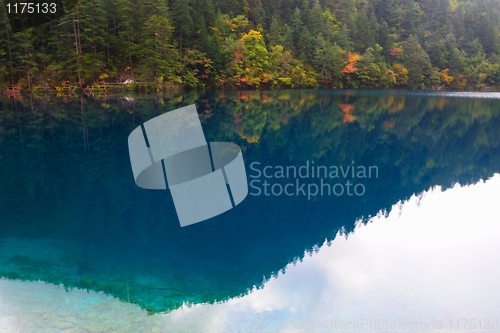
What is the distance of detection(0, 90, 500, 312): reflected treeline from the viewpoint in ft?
12.8

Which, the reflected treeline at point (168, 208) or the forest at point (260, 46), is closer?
the reflected treeline at point (168, 208)

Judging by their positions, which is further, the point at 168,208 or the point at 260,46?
Answer: the point at 260,46

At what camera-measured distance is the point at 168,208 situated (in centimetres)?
578

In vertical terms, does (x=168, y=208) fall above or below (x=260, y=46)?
below

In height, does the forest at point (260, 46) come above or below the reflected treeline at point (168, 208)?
above

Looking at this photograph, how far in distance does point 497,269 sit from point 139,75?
32220 mm

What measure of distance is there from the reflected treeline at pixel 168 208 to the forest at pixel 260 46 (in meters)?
19.5

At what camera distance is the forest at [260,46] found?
29.9 metres

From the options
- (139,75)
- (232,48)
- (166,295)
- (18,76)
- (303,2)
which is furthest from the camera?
(303,2)

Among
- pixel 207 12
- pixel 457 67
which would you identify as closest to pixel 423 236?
pixel 207 12

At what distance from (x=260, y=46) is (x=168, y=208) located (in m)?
36.4

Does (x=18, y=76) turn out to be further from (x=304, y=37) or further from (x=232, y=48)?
(x=304, y=37)

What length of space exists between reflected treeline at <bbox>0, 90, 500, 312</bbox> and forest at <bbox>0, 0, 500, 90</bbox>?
1945cm

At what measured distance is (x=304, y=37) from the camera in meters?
44.6
